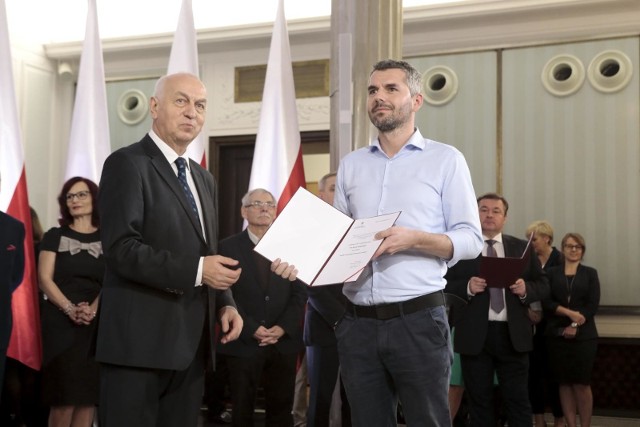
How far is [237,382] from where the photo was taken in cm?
374

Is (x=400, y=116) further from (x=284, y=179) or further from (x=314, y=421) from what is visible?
(x=284, y=179)

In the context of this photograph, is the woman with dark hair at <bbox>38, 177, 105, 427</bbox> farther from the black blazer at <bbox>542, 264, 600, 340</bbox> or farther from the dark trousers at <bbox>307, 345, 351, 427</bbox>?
the black blazer at <bbox>542, 264, 600, 340</bbox>

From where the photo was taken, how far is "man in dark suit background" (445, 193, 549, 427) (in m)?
4.05

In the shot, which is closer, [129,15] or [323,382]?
[323,382]

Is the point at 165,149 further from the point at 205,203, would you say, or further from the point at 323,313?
the point at 323,313

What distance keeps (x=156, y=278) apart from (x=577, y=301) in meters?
3.71

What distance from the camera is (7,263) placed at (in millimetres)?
3582

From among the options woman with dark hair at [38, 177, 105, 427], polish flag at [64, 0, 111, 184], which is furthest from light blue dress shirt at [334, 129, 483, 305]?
polish flag at [64, 0, 111, 184]

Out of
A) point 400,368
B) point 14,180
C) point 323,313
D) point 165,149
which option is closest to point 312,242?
point 400,368

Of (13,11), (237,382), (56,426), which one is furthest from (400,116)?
(13,11)

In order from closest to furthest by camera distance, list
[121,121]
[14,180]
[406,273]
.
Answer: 1. [406,273]
2. [14,180]
3. [121,121]

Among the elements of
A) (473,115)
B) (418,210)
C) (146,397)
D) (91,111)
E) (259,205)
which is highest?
(473,115)

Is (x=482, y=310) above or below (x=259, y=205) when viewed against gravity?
below

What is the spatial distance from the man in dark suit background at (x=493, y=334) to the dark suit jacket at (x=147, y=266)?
7.35 feet
